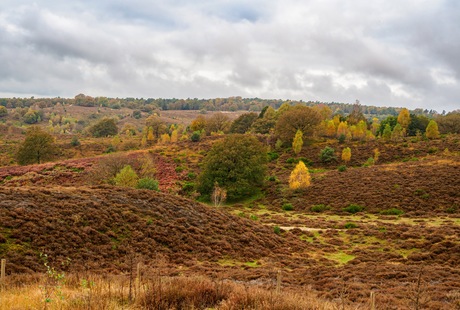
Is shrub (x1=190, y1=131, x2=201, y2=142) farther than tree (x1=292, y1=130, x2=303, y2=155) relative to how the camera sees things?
Yes

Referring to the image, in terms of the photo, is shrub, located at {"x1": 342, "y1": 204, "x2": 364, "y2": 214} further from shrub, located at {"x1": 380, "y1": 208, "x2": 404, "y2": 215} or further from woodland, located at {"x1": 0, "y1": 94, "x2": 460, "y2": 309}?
shrub, located at {"x1": 380, "y1": 208, "x2": 404, "y2": 215}

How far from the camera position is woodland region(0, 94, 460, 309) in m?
8.75

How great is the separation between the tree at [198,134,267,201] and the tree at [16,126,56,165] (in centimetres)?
3905

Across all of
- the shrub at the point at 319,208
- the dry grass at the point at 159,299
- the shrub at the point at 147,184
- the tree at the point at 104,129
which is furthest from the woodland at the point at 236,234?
the tree at the point at 104,129

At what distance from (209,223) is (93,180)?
94.3ft

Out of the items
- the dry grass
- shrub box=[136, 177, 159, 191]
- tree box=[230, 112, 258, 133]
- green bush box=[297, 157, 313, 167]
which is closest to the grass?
the dry grass

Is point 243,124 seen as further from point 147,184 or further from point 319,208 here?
point 147,184

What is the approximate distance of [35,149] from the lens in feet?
212

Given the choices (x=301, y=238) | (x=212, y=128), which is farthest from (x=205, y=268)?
(x=212, y=128)

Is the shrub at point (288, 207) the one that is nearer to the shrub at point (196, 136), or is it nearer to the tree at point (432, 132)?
the shrub at point (196, 136)

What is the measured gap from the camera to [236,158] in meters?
51.1

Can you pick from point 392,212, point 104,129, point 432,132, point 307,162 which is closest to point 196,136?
point 307,162

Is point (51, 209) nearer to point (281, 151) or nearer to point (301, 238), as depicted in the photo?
point (301, 238)

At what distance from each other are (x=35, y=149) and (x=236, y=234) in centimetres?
5869
